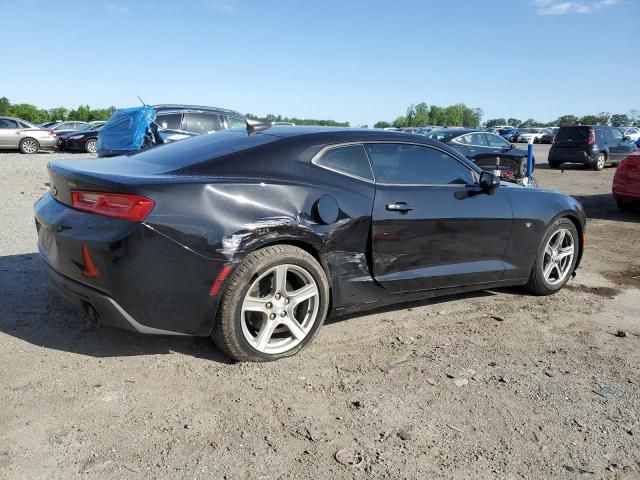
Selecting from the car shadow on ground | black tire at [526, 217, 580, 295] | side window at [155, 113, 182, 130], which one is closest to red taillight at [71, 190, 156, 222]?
black tire at [526, 217, 580, 295]

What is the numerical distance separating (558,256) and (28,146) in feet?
66.4

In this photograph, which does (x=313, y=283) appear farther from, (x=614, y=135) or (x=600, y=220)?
(x=614, y=135)

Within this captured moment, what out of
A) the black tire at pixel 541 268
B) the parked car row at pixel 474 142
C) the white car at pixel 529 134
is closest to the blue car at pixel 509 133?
the white car at pixel 529 134

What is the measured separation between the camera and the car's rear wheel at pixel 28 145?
66.9 ft

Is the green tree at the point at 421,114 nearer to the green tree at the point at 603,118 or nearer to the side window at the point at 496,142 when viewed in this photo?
the green tree at the point at 603,118

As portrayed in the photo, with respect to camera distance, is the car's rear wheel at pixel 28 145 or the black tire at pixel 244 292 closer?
the black tire at pixel 244 292

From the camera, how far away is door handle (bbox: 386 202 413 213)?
393 centimetres

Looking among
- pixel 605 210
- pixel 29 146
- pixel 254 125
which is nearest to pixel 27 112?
pixel 29 146

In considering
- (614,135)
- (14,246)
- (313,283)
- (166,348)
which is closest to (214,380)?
(166,348)

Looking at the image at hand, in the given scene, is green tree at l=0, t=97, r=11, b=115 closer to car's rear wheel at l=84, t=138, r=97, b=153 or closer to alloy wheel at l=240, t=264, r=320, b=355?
car's rear wheel at l=84, t=138, r=97, b=153

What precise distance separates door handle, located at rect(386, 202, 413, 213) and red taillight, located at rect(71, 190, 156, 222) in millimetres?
1634

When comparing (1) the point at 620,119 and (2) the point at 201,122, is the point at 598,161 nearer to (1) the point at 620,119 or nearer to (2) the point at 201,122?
(2) the point at 201,122

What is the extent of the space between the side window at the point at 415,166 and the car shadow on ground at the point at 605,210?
21.9 ft

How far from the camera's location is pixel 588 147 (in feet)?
64.8
